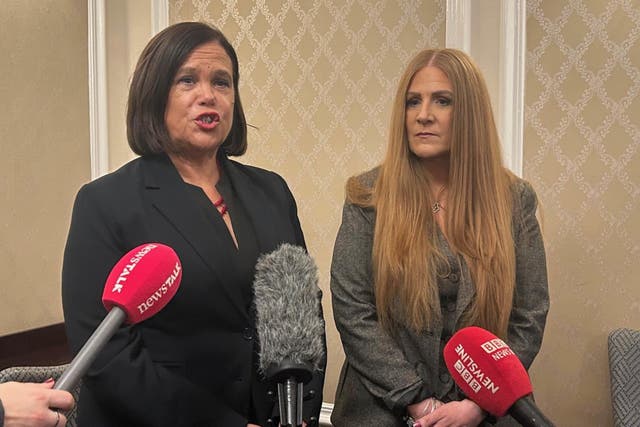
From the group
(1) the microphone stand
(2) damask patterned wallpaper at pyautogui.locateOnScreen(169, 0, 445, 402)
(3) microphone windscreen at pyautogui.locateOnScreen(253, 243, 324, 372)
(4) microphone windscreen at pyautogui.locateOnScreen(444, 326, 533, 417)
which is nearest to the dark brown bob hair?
(3) microphone windscreen at pyautogui.locateOnScreen(253, 243, 324, 372)

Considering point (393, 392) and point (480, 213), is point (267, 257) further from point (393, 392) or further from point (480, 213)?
point (480, 213)

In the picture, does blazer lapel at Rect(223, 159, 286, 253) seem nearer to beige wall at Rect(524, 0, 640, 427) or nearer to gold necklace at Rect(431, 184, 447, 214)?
gold necklace at Rect(431, 184, 447, 214)

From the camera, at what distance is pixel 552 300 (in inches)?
106

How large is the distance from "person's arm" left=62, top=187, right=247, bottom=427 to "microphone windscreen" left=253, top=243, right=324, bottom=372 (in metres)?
0.29

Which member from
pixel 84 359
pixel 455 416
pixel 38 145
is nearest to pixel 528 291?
pixel 455 416

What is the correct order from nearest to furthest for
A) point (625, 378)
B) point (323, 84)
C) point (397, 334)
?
1. point (397, 334)
2. point (625, 378)
3. point (323, 84)

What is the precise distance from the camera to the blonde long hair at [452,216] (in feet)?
6.33

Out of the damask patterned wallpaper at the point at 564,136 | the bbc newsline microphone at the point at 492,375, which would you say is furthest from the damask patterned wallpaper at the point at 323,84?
the bbc newsline microphone at the point at 492,375

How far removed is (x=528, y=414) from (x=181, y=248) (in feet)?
2.76

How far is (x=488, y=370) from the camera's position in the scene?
1.31m

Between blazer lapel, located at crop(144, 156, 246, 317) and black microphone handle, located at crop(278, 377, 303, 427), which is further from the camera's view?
blazer lapel, located at crop(144, 156, 246, 317)

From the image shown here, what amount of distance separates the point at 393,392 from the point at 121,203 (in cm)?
83

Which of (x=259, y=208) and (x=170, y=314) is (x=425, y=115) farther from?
(x=170, y=314)

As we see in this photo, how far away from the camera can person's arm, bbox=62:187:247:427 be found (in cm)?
153
